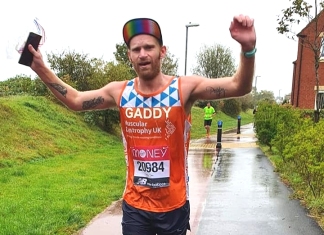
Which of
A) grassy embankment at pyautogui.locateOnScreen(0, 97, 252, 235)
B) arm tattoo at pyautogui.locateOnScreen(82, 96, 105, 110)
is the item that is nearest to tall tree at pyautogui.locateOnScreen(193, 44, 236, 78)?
grassy embankment at pyautogui.locateOnScreen(0, 97, 252, 235)

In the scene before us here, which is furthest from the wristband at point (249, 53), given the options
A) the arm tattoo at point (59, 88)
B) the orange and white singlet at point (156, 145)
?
the arm tattoo at point (59, 88)

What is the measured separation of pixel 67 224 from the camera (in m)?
5.15

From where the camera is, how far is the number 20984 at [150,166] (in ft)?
7.82

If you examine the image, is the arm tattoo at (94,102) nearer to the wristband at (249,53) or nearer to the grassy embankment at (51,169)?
the wristband at (249,53)

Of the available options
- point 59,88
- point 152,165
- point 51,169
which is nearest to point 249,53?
point 152,165

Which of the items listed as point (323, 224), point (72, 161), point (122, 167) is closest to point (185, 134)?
point (323, 224)

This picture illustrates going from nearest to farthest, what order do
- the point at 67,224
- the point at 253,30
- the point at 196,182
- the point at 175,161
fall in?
the point at 253,30
the point at 175,161
the point at 67,224
the point at 196,182

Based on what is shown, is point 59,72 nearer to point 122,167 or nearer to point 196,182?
point 122,167

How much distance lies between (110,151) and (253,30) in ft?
38.3

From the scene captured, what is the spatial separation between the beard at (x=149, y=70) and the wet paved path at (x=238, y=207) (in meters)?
3.15

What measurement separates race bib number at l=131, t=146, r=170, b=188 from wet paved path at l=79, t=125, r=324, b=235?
2.81 m

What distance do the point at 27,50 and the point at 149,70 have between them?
2.51ft

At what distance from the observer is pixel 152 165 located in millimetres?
2396

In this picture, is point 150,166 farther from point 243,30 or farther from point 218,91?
point 243,30
